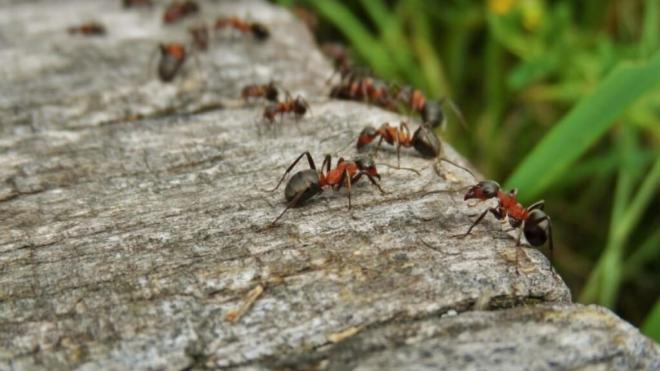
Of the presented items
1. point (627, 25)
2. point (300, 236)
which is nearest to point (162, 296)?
point (300, 236)

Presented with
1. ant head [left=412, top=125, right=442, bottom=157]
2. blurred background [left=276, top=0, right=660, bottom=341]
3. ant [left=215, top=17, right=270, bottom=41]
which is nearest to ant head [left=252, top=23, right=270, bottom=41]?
ant [left=215, top=17, right=270, bottom=41]

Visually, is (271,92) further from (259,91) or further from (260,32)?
(260,32)

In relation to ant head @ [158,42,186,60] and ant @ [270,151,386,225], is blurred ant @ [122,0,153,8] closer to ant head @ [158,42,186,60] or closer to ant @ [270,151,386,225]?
Result: ant head @ [158,42,186,60]

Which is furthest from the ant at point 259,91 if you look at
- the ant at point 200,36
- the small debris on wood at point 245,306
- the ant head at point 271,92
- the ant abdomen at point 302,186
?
the small debris on wood at point 245,306

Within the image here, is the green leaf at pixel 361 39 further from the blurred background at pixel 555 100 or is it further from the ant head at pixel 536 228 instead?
the ant head at pixel 536 228

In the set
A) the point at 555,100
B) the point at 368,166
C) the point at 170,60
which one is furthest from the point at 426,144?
the point at 555,100
